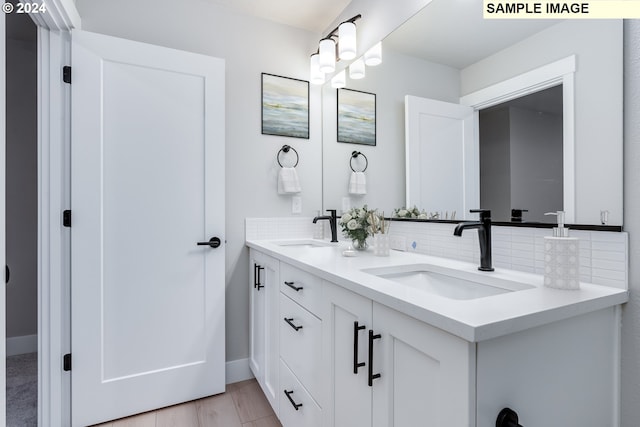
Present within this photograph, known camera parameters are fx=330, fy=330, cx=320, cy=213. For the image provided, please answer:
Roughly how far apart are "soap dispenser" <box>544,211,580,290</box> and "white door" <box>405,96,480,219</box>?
1.29ft

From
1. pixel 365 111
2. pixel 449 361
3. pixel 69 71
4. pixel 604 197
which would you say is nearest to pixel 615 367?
pixel 604 197

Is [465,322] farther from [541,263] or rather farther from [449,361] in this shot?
[541,263]

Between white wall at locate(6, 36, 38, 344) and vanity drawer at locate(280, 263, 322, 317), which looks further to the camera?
white wall at locate(6, 36, 38, 344)

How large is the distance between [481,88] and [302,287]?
3.50 ft

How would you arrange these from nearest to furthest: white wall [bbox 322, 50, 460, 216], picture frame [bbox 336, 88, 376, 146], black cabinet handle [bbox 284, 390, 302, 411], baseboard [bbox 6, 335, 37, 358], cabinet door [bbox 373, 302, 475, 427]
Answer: cabinet door [bbox 373, 302, 475, 427]
black cabinet handle [bbox 284, 390, 302, 411]
white wall [bbox 322, 50, 460, 216]
picture frame [bbox 336, 88, 376, 146]
baseboard [bbox 6, 335, 37, 358]

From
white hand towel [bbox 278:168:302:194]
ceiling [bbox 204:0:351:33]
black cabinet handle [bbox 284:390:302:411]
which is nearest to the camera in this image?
black cabinet handle [bbox 284:390:302:411]

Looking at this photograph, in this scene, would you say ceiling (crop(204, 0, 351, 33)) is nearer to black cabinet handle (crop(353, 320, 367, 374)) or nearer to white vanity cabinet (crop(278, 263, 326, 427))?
white vanity cabinet (crop(278, 263, 326, 427))

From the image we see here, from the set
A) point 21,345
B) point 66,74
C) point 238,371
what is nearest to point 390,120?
point 66,74

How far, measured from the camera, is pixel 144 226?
1.83 metres

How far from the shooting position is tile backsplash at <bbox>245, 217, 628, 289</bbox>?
3.02 ft

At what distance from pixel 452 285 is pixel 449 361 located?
1.92ft

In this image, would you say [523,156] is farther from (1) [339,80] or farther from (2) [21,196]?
(2) [21,196]

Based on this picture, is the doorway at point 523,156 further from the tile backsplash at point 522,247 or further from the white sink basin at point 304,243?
the white sink basin at point 304,243

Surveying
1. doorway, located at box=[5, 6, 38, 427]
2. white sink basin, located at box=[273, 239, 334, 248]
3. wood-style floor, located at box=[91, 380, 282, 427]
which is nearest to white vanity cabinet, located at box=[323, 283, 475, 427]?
wood-style floor, located at box=[91, 380, 282, 427]
